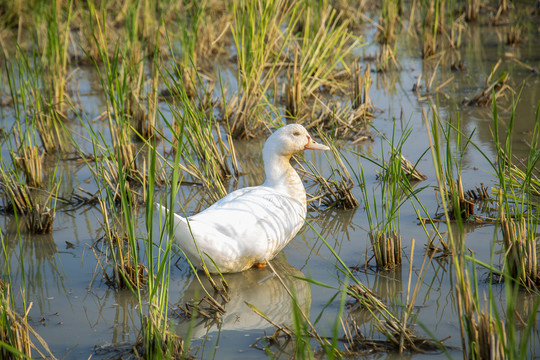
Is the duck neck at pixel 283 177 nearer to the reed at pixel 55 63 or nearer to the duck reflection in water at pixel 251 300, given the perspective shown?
the duck reflection in water at pixel 251 300

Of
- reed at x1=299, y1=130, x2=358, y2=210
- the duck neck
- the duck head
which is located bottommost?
reed at x1=299, y1=130, x2=358, y2=210

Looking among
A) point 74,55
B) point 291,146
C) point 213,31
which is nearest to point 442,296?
point 291,146

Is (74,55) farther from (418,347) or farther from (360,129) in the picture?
(418,347)

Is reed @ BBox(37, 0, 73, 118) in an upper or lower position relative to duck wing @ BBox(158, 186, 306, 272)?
upper

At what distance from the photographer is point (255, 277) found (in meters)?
3.95

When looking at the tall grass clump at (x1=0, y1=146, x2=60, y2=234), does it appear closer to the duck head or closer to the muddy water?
the muddy water

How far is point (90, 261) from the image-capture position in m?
4.18

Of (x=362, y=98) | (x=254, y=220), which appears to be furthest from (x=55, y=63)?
(x=254, y=220)

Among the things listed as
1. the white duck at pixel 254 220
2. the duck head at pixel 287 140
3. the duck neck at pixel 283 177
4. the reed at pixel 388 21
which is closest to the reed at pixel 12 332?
the white duck at pixel 254 220

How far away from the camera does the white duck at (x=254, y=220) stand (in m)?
3.61

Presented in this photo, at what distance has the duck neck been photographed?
425 cm

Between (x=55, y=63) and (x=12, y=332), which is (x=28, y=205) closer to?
(x=12, y=332)

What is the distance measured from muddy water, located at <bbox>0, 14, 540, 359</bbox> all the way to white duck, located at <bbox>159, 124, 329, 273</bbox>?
197 millimetres

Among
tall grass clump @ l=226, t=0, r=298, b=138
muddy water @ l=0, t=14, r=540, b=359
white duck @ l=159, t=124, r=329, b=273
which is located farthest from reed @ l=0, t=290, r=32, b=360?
tall grass clump @ l=226, t=0, r=298, b=138
